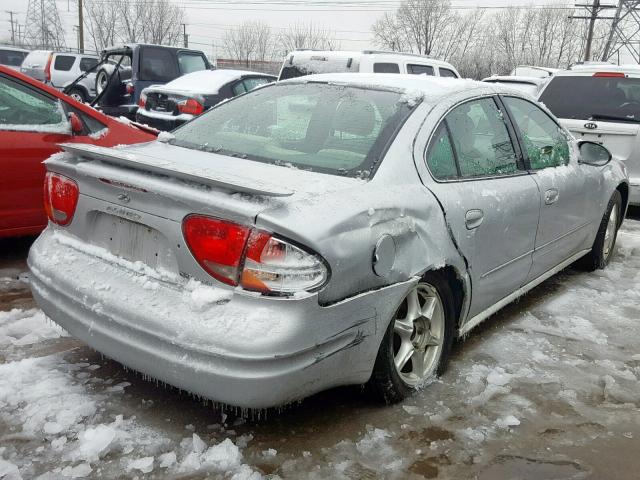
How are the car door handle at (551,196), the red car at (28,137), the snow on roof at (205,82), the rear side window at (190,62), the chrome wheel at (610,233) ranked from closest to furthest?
the car door handle at (551,196)
the red car at (28,137)
the chrome wheel at (610,233)
the snow on roof at (205,82)
the rear side window at (190,62)

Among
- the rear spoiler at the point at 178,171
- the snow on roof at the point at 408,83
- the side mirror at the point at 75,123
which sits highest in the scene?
the snow on roof at the point at 408,83

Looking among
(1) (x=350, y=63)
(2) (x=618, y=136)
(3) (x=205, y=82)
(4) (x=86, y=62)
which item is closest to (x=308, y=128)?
(2) (x=618, y=136)

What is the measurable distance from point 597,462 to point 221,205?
1.86 meters

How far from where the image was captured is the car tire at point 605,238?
5.21 meters

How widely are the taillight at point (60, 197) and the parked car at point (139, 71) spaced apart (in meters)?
9.43

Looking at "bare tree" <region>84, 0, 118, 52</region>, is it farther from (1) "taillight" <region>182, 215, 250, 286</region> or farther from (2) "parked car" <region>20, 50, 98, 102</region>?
(1) "taillight" <region>182, 215, 250, 286</region>

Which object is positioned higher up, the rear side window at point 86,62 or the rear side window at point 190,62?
the rear side window at point 190,62

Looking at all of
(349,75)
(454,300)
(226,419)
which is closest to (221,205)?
(226,419)

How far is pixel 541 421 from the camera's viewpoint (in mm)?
2951

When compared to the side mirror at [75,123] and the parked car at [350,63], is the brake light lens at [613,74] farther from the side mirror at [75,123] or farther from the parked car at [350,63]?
the side mirror at [75,123]

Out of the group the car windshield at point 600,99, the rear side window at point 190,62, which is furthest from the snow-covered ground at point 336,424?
the rear side window at point 190,62

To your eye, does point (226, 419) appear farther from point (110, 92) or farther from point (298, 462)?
point (110, 92)

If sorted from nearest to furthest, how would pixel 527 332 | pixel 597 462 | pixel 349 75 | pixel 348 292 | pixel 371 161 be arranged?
pixel 348 292 < pixel 597 462 < pixel 371 161 < pixel 349 75 < pixel 527 332

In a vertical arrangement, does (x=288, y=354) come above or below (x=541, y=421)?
above
